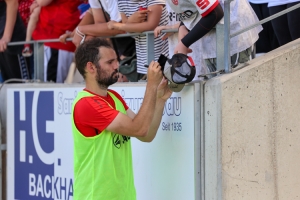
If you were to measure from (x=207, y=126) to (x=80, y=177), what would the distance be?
36.2 inches

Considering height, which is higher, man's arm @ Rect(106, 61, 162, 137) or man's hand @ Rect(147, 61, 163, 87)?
man's hand @ Rect(147, 61, 163, 87)

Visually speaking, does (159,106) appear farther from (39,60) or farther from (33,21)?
(33,21)

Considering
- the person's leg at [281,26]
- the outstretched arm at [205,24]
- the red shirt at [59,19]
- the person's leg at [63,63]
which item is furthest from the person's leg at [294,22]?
the person's leg at [63,63]

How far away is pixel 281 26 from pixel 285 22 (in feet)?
0.17

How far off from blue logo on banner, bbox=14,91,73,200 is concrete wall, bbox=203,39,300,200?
1925 millimetres

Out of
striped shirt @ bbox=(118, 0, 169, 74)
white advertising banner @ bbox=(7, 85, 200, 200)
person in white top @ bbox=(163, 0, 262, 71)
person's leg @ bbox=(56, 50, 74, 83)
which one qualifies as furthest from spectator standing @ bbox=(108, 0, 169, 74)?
person's leg @ bbox=(56, 50, 74, 83)

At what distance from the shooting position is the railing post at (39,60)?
655 cm

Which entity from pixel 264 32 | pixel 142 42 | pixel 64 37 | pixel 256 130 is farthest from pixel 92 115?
pixel 64 37

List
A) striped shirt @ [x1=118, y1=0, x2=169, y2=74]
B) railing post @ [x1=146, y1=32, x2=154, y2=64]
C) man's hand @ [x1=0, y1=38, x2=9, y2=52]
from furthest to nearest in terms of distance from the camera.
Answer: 1. man's hand @ [x1=0, y1=38, x2=9, y2=52]
2. striped shirt @ [x1=118, y1=0, x2=169, y2=74]
3. railing post @ [x1=146, y1=32, x2=154, y2=64]

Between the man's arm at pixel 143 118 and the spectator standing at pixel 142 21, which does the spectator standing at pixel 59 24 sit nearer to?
the spectator standing at pixel 142 21

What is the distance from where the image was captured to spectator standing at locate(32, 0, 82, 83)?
22.5ft

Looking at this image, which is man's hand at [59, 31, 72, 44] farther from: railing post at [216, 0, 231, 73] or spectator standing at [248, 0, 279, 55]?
railing post at [216, 0, 231, 73]

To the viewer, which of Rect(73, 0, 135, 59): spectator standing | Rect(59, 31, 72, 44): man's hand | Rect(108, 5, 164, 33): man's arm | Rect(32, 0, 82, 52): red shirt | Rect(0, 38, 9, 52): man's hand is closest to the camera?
Rect(108, 5, 164, 33): man's arm

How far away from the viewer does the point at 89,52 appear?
4.29m
